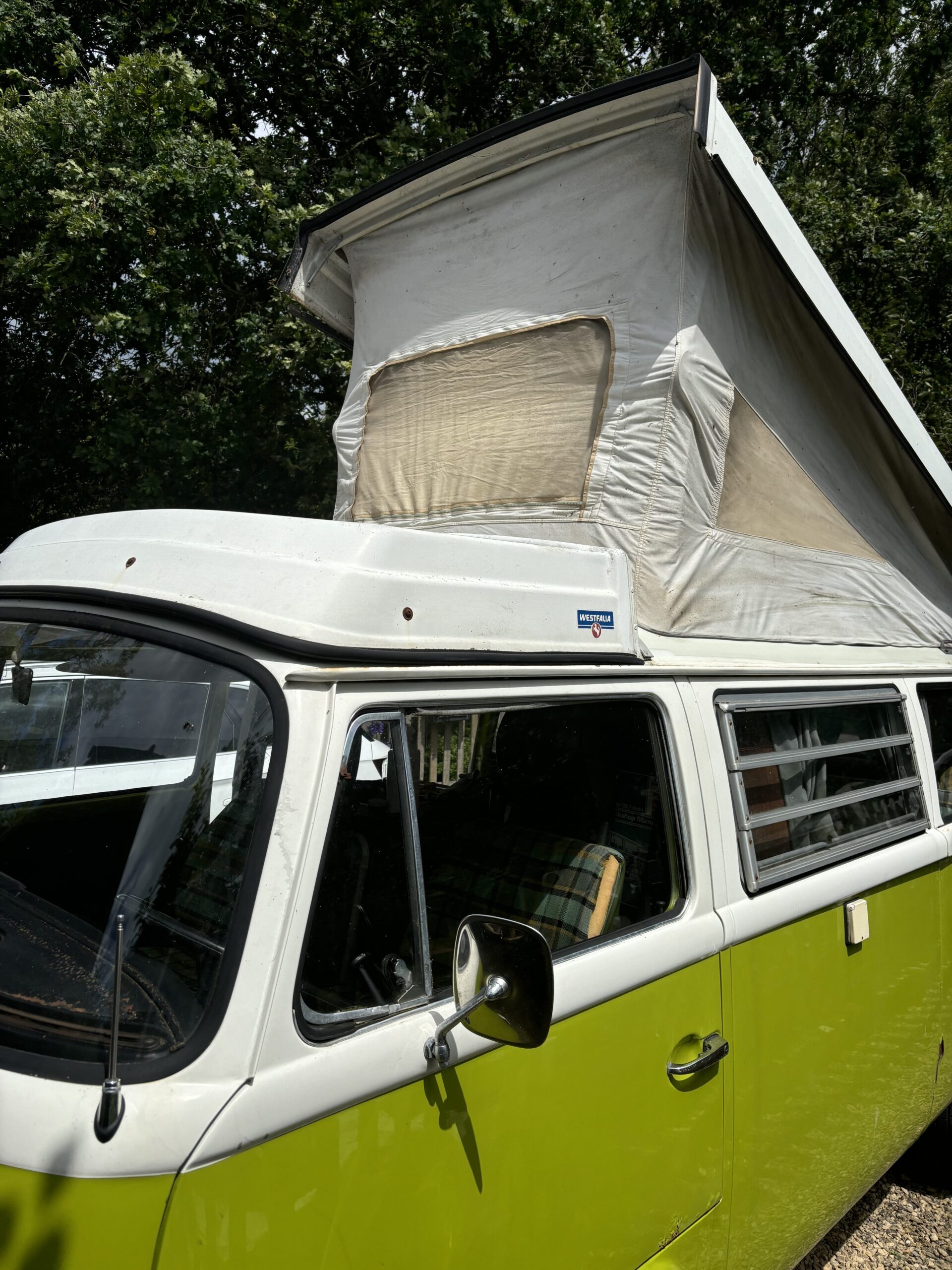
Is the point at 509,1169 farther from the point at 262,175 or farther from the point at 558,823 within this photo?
the point at 262,175

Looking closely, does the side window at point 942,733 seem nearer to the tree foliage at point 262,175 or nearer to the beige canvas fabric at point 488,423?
the beige canvas fabric at point 488,423

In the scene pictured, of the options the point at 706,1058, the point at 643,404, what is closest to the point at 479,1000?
the point at 706,1058

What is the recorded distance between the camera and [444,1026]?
1560mm

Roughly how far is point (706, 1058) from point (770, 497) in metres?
1.96

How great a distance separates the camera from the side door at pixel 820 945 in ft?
7.77

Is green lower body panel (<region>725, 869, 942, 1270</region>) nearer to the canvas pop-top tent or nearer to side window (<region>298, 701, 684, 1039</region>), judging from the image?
side window (<region>298, 701, 684, 1039</region>)

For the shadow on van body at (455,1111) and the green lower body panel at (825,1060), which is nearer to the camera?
the shadow on van body at (455,1111)

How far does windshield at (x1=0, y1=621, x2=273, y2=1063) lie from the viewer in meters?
1.48

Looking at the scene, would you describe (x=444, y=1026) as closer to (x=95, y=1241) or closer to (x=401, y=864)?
(x=401, y=864)

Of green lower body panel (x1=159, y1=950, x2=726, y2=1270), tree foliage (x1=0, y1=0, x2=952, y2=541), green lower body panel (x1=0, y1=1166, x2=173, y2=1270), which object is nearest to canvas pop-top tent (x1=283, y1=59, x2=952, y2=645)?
green lower body panel (x1=159, y1=950, x2=726, y2=1270)

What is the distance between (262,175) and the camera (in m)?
9.52

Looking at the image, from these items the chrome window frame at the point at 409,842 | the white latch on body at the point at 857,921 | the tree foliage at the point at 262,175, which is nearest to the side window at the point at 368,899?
the chrome window frame at the point at 409,842

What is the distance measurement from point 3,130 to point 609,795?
328 inches

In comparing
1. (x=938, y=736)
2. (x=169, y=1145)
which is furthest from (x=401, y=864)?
(x=938, y=736)
